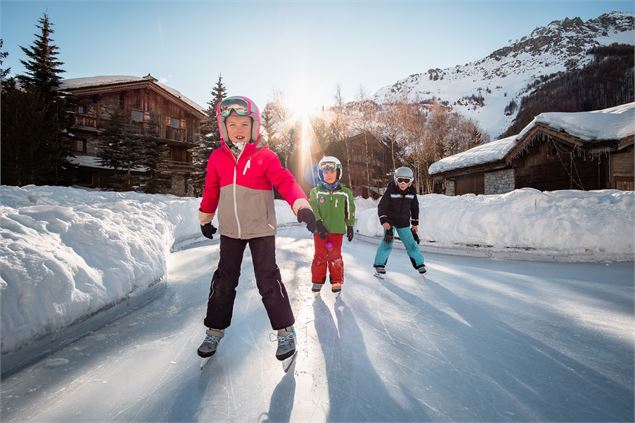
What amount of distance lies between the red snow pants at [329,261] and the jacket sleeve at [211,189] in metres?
1.84

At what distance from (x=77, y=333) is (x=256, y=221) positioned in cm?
171

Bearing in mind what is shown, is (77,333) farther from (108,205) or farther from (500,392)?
(108,205)

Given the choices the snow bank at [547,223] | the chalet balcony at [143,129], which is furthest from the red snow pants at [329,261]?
the chalet balcony at [143,129]

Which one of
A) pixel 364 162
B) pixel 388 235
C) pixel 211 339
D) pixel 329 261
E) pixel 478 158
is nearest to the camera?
pixel 211 339

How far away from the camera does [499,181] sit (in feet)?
55.5

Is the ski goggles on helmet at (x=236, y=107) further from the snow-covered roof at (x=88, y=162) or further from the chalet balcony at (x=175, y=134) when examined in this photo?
the chalet balcony at (x=175, y=134)

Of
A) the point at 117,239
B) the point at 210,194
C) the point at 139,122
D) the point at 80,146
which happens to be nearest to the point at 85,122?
the point at 80,146

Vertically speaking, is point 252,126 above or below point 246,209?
above

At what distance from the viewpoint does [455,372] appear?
191 cm

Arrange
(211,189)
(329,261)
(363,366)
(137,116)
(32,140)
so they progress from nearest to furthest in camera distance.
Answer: (363,366) < (211,189) < (329,261) < (32,140) < (137,116)

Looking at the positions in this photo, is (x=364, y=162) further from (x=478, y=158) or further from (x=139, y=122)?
(x=139, y=122)

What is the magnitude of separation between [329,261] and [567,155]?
14.4 meters

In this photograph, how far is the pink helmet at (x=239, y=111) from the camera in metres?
2.20

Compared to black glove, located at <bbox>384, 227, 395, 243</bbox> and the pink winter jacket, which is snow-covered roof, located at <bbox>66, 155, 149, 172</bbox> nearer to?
black glove, located at <bbox>384, 227, 395, 243</bbox>
